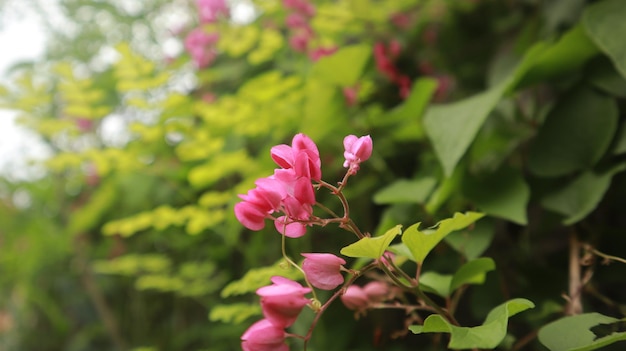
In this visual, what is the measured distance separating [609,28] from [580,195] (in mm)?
177

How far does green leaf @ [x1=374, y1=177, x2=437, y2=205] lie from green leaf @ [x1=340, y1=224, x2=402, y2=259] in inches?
9.0

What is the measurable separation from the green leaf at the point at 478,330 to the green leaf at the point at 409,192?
22cm

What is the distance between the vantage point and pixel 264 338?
1.00 ft

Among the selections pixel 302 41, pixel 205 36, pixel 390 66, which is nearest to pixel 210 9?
pixel 205 36

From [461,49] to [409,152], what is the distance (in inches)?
11.1

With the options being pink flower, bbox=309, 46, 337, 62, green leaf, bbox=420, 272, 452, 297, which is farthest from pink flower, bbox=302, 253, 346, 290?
pink flower, bbox=309, 46, 337, 62

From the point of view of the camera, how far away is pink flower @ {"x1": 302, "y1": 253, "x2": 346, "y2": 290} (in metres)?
0.30

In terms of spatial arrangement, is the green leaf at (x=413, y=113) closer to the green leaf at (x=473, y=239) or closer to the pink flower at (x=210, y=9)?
the green leaf at (x=473, y=239)

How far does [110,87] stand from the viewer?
1.26m

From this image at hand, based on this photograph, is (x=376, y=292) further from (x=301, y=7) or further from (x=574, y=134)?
(x=301, y=7)

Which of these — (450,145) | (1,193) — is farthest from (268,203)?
(1,193)

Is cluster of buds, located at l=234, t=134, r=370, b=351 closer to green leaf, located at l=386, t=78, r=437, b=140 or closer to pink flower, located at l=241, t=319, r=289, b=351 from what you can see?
Answer: pink flower, located at l=241, t=319, r=289, b=351

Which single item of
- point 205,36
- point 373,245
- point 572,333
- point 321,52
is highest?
point 205,36

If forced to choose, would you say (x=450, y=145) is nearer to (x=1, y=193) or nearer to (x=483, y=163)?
(x=483, y=163)
